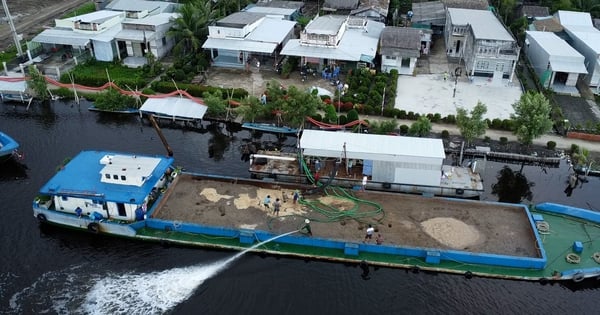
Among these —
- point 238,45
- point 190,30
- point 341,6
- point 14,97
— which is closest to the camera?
point 14,97

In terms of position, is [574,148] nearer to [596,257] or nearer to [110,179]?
[596,257]

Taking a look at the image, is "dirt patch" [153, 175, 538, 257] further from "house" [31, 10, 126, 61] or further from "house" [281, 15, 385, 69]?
"house" [31, 10, 126, 61]

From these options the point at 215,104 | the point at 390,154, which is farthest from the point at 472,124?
the point at 215,104

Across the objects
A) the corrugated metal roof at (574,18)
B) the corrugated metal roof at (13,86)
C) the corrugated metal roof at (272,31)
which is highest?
the corrugated metal roof at (574,18)

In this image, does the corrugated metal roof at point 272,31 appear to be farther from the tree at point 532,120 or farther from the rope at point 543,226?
the rope at point 543,226

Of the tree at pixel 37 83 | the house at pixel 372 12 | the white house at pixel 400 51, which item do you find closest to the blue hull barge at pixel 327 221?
the tree at pixel 37 83

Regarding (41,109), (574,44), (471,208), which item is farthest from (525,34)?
(41,109)
